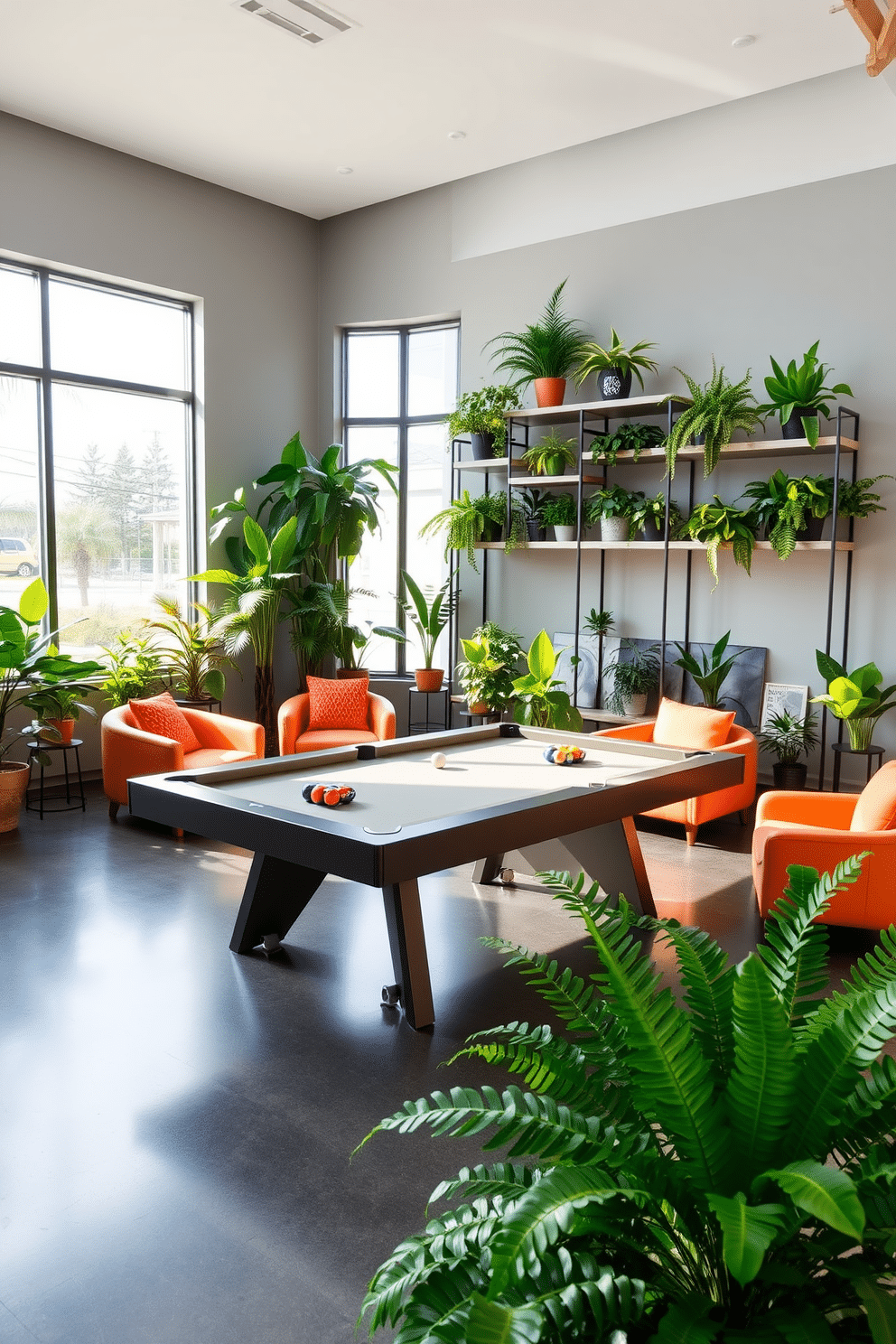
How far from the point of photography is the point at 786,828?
4.21 meters

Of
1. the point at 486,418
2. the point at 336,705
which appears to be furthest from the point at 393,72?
the point at 336,705

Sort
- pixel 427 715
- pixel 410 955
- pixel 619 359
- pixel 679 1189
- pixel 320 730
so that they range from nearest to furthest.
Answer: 1. pixel 679 1189
2. pixel 410 955
3. pixel 619 359
4. pixel 320 730
5. pixel 427 715

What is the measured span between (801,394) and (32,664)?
184 inches

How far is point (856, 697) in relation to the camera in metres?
5.76

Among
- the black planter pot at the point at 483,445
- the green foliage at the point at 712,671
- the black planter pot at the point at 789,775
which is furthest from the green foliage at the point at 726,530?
the black planter pot at the point at 483,445

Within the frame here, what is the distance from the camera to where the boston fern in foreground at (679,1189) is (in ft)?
3.48

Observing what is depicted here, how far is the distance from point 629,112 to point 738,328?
1.49 m

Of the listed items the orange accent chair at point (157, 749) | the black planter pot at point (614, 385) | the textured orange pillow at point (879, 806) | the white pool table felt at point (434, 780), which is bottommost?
the orange accent chair at point (157, 749)

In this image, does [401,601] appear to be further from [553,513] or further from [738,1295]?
[738,1295]

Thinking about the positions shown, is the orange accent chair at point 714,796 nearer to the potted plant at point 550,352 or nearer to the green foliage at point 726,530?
the green foliage at point 726,530

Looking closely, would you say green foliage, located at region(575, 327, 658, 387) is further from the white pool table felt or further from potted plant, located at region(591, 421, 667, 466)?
the white pool table felt

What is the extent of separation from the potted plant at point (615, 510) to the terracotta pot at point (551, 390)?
29.7 inches

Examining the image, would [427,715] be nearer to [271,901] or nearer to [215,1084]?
[271,901]

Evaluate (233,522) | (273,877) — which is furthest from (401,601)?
(273,877)
